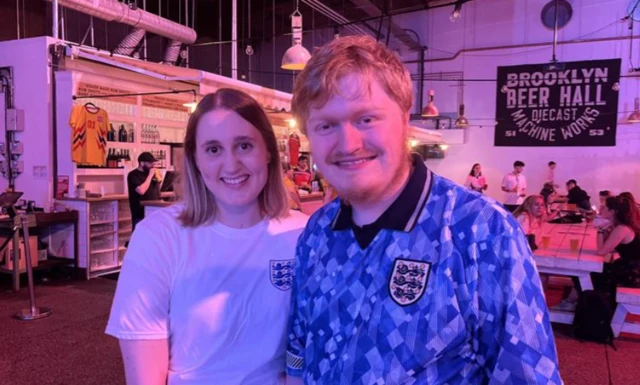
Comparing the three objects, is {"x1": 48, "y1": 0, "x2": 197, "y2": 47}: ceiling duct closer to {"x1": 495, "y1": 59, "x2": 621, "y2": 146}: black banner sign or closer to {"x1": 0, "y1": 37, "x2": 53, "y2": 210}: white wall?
{"x1": 0, "y1": 37, "x2": 53, "y2": 210}: white wall

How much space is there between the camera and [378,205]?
43.9 inches

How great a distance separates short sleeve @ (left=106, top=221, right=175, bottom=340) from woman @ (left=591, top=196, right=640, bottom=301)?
492 centimetres

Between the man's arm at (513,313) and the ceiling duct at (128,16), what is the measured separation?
Answer: 24.4 feet

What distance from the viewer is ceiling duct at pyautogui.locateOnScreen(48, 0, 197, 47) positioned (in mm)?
7145

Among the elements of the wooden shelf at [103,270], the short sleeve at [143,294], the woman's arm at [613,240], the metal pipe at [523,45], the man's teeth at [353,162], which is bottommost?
the wooden shelf at [103,270]

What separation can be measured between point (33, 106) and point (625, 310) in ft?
24.4

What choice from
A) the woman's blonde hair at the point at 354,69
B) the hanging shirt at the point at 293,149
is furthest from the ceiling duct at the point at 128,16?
the woman's blonde hair at the point at 354,69

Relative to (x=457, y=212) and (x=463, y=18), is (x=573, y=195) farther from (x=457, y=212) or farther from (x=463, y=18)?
(x=457, y=212)

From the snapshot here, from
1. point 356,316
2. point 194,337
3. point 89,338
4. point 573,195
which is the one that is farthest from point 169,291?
point 573,195

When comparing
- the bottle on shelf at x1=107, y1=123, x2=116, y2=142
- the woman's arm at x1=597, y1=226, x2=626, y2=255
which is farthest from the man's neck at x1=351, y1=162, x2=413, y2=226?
the bottle on shelf at x1=107, y1=123, x2=116, y2=142

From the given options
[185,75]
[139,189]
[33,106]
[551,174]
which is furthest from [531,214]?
[551,174]

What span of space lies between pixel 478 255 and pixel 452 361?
0.70 feet

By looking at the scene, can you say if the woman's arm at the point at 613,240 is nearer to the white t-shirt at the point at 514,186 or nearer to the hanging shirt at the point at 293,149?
the hanging shirt at the point at 293,149

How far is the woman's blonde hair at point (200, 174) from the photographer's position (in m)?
1.38
